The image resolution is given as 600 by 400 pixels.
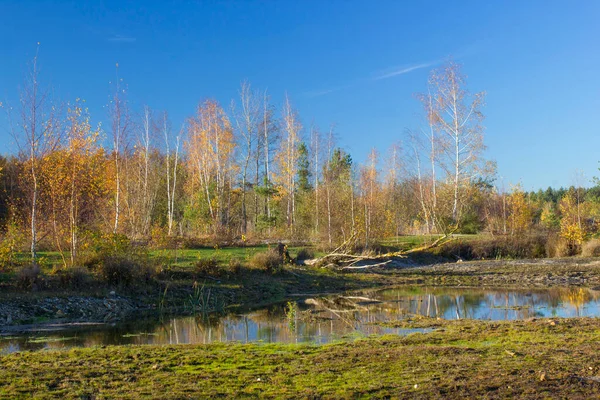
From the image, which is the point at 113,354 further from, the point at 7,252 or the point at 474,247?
the point at 474,247

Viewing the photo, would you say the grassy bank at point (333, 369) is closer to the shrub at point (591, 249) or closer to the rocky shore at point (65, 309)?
the rocky shore at point (65, 309)

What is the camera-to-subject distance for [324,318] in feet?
55.4

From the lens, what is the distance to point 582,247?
38.0m

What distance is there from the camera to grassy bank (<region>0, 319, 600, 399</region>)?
7359 mm

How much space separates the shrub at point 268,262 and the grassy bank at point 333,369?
14.7 m

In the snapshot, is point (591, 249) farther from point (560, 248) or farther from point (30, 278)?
point (30, 278)

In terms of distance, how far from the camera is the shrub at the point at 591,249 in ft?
121

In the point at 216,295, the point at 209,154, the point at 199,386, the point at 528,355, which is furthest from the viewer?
the point at 209,154

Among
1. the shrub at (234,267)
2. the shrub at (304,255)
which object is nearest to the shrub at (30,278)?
the shrub at (234,267)

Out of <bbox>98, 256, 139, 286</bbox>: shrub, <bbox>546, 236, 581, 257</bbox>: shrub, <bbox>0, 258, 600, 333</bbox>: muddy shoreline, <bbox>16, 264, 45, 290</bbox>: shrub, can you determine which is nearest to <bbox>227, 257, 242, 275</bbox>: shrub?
<bbox>0, 258, 600, 333</bbox>: muddy shoreline

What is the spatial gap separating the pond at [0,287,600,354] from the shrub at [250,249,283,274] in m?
4.02

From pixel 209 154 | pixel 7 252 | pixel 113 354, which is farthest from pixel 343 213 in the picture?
pixel 113 354

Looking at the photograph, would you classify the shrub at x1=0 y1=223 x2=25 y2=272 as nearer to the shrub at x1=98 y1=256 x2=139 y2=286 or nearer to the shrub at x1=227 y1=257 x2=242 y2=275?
the shrub at x1=98 y1=256 x2=139 y2=286

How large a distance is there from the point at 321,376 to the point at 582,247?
3534cm
